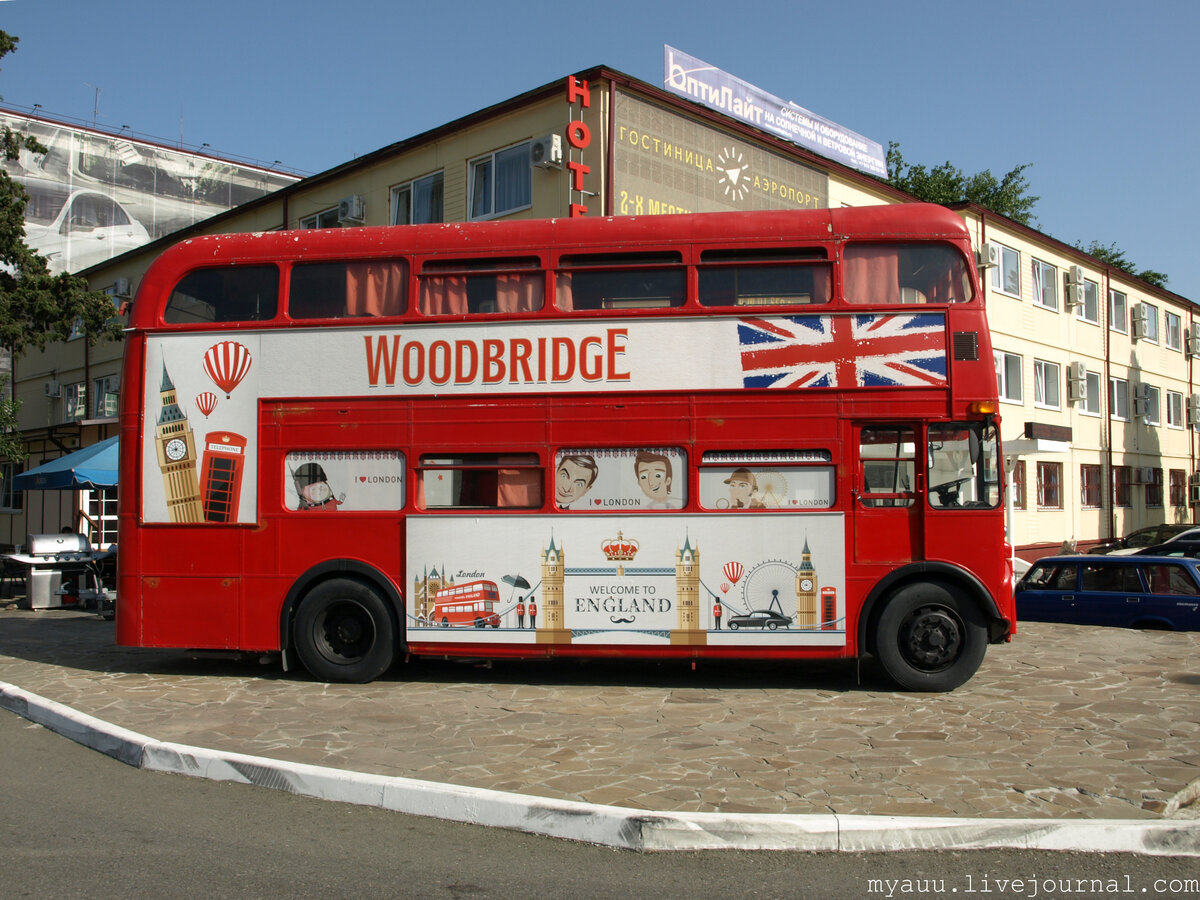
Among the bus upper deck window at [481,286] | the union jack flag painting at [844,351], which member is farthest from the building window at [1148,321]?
the bus upper deck window at [481,286]

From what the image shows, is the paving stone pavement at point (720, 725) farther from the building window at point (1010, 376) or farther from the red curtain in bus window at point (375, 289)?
the building window at point (1010, 376)

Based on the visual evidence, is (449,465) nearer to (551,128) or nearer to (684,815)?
(684,815)

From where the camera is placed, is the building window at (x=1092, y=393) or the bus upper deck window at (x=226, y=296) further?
the building window at (x=1092, y=393)

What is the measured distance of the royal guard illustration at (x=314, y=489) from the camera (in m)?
9.38

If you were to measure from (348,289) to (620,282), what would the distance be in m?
2.74

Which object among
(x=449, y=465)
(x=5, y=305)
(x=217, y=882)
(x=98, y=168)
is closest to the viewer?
(x=217, y=882)

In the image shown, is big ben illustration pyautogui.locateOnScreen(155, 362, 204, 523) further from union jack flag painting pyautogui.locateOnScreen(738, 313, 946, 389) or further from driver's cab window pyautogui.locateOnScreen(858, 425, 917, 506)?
driver's cab window pyautogui.locateOnScreen(858, 425, 917, 506)

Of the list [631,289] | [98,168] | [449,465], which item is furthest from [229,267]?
[98,168]

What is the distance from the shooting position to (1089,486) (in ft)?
101

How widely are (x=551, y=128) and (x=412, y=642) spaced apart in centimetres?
1115

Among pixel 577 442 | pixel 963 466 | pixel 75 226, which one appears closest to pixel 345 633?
pixel 577 442

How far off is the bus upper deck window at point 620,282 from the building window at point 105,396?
27.2 m

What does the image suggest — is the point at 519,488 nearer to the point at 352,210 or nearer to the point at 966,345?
the point at 966,345

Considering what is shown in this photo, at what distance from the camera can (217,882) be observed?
4.43 metres
